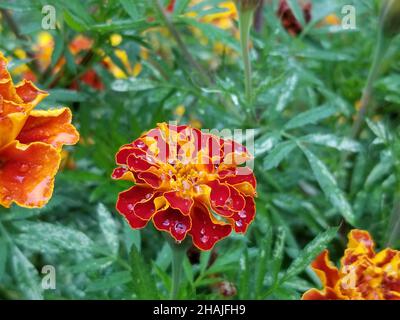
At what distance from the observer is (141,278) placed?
664mm

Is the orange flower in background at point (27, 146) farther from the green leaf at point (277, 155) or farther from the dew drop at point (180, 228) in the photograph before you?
the green leaf at point (277, 155)

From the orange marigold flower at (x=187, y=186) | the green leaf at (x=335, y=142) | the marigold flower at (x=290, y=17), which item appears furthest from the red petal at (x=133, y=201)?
the marigold flower at (x=290, y=17)

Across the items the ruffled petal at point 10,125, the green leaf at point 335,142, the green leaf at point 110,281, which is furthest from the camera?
the green leaf at point 335,142

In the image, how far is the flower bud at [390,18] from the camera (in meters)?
0.80

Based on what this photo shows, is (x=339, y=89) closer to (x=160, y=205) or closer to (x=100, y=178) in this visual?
(x=100, y=178)

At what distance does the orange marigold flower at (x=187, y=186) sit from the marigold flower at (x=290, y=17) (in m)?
0.49

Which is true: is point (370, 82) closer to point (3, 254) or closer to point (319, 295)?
point (319, 295)

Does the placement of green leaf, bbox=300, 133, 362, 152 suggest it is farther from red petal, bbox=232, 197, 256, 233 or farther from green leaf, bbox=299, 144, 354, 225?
red petal, bbox=232, 197, 256, 233

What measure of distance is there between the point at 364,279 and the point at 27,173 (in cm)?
34

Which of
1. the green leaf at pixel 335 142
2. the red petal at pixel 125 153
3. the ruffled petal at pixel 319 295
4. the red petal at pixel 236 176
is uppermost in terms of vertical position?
the green leaf at pixel 335 142

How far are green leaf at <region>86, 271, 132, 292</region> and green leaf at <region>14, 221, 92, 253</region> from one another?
0.15ft

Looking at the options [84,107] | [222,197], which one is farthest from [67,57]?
[222,197]

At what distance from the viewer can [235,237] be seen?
88 cm
